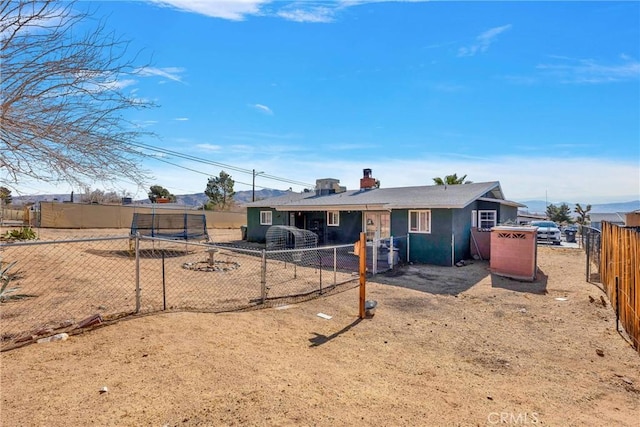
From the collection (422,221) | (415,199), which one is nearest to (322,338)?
(422,221)

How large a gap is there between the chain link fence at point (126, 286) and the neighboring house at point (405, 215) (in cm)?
227

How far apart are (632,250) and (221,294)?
7.52 m

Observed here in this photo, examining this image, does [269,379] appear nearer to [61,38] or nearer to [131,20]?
[61,38]

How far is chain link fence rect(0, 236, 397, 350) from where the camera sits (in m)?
4.66

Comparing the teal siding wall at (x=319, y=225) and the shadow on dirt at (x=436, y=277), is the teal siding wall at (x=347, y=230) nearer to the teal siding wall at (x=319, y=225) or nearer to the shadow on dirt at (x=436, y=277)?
the teal siding wall at (x=319, y=225)

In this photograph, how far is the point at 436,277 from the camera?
1035 centimetres

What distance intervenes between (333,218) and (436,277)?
24.4 ft

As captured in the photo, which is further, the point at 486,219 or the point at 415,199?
the point at 486,219

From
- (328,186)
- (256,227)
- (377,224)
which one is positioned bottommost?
(256,227)

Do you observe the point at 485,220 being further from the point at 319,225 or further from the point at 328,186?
the point at 328,186

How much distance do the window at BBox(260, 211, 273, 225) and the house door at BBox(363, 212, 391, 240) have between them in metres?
6.25

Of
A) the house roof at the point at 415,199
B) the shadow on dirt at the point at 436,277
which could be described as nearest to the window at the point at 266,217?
the house roof at the point at 415,199

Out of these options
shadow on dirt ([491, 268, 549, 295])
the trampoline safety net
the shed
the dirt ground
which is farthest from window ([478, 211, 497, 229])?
the trampoline safety net

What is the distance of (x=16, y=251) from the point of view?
921cm
